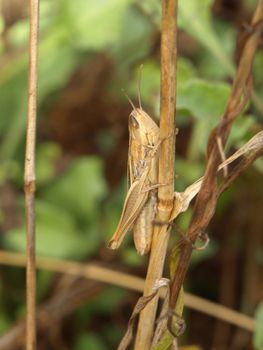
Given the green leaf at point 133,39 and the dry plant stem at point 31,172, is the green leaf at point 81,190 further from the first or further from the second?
the dry plant stem at point 31,172

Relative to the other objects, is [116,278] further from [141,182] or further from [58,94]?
[58,94]

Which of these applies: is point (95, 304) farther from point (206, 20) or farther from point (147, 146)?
point (147, 146)

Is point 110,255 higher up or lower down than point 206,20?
lower down

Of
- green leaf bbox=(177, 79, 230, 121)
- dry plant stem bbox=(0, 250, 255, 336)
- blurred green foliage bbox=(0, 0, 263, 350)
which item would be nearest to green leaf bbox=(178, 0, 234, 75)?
blurred green foliage bbox=(0, 0, 263, 350)

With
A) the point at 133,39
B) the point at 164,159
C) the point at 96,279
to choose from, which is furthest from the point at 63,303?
the point at 164,159

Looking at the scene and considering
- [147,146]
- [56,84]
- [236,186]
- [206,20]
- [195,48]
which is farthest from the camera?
[195,48]

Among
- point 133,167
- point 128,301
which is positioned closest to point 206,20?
point 133,167

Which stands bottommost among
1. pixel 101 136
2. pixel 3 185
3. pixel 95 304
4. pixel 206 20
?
pixel 95 304

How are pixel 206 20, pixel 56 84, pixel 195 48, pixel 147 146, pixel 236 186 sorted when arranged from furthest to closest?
pixel 195 48 → pixel 56 84 → pixel 236 186 → pixel 206 20 → pixel 147 146
